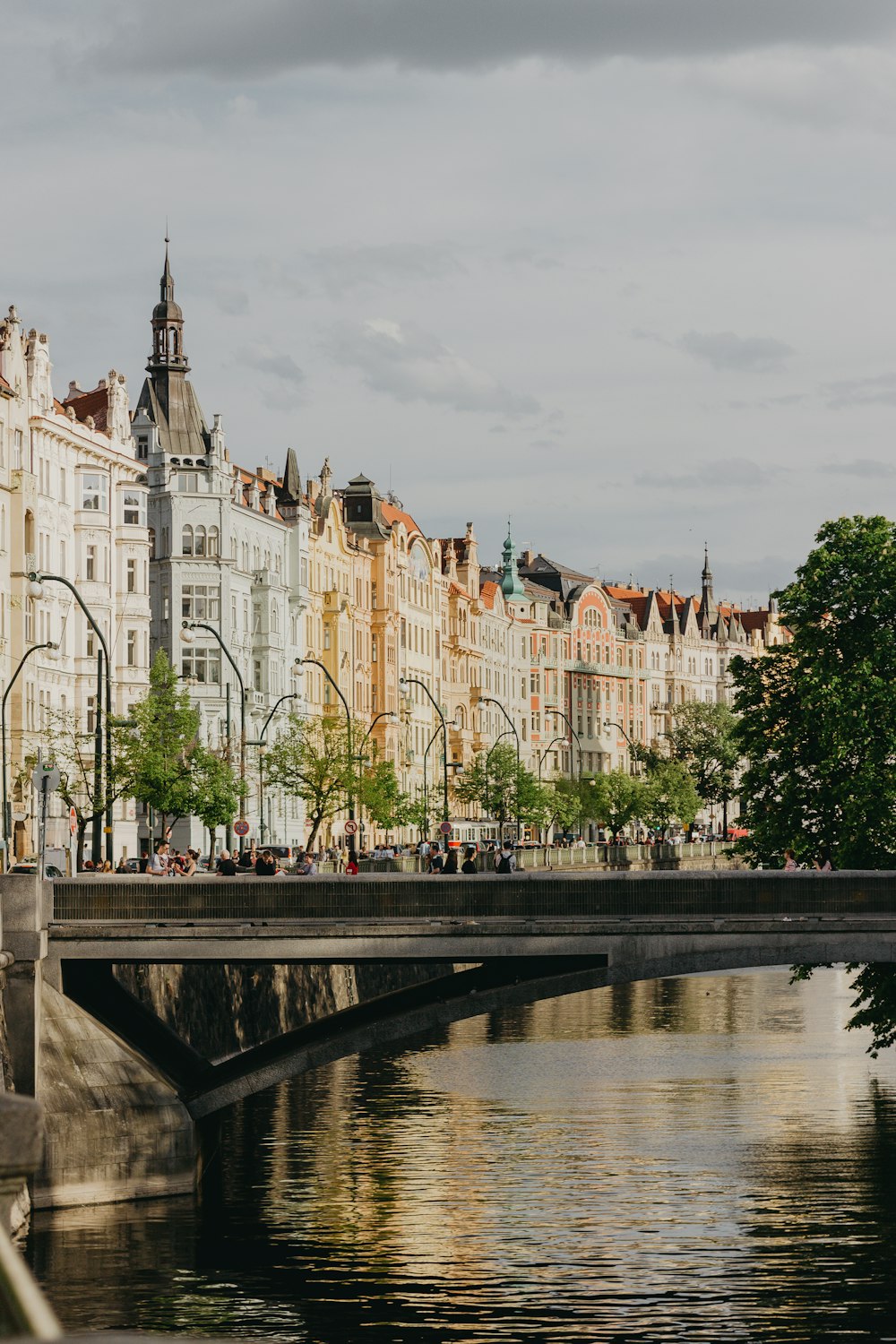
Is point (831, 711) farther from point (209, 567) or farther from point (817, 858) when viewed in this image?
point (209, 567)

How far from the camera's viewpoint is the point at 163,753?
302 ft

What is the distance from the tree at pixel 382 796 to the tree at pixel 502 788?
33752 mm

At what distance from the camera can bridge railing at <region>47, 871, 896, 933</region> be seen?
42.1 meters

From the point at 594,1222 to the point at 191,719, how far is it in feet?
183

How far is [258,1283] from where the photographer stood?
35812mm

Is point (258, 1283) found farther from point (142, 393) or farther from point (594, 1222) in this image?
point (142, 393)

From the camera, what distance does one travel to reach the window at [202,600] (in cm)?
14000

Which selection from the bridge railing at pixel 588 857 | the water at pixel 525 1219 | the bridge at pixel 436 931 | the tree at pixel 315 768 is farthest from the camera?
the tree at pixel 315 768

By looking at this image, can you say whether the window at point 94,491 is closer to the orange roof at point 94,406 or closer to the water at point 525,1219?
the orange roof at point 94,406

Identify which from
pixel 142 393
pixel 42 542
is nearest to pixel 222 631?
pixel 142 393

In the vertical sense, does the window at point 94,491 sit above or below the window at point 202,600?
above

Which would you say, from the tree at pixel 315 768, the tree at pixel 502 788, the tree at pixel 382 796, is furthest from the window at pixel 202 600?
the tree at pixel 502 788

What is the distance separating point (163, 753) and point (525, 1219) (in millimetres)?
52984

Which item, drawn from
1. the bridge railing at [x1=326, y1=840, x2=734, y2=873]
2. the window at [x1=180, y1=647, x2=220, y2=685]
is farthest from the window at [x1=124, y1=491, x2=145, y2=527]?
the bridge railing at [x1=326, y1=840, x2=734, y2=873]
